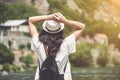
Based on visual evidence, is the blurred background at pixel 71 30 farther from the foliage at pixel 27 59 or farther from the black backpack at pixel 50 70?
the black backpack at pixel 50 70

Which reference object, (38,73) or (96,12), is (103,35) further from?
(38,73)

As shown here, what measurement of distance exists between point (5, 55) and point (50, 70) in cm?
2333

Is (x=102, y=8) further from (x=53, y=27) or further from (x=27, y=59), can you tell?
(x=53, y=27)

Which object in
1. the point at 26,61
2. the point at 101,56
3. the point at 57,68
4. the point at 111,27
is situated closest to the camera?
the point at 57,68

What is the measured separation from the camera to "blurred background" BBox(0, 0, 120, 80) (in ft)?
88.0

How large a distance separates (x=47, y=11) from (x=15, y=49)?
4506 millimetres

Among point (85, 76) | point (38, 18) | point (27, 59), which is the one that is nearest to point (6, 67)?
point (27, 59)

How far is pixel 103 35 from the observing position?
32125mm

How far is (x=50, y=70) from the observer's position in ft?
9.27

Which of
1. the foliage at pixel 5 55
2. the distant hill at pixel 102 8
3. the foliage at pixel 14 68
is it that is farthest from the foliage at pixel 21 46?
the distant hill at pixel 102 8

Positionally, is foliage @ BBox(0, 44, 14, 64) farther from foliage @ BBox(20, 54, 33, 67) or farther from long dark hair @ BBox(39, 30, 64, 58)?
long dark hair @ BBox(39, 30, 64, 58)

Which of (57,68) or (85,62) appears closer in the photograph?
(57,68)

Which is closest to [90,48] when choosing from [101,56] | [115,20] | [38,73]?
[101,56]

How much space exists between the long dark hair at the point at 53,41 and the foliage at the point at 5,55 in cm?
2256
